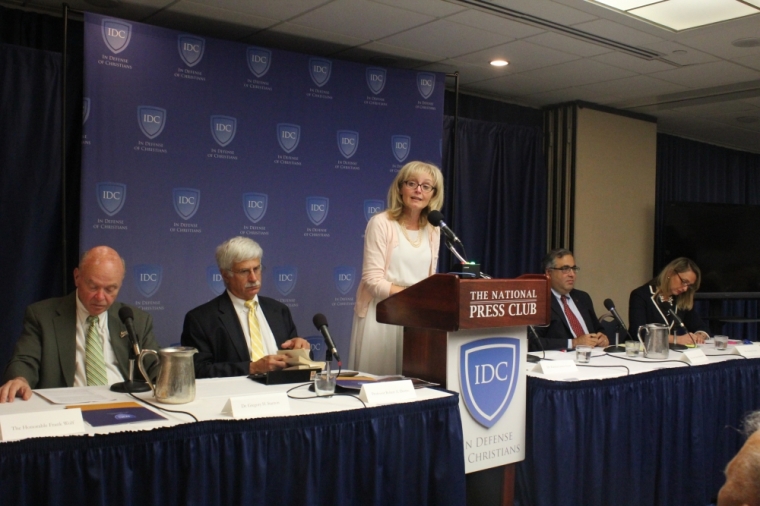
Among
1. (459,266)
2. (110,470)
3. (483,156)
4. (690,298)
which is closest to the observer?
(110,470)

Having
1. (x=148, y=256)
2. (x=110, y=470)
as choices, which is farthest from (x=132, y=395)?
(x=148, y=256)

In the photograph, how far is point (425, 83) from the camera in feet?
17.8

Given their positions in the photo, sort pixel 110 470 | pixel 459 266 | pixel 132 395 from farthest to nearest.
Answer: pixel 459 266 < pixel 132 395 < pixel 110 470

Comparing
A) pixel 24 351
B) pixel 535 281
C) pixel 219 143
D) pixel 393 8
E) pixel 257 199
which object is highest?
pixel 393 8

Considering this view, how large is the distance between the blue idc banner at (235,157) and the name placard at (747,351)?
2.43 meters

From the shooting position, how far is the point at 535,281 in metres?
2.64

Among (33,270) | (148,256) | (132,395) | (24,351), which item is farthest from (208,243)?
(132,395)

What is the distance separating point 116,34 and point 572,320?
9.98 feet

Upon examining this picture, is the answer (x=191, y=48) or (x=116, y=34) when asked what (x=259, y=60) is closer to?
(x=191, y=48)

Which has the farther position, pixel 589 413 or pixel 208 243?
pixel 208 243

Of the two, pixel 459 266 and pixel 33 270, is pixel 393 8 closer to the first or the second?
pixel 459 266

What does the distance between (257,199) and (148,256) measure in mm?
784

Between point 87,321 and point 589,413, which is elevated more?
point 87,321

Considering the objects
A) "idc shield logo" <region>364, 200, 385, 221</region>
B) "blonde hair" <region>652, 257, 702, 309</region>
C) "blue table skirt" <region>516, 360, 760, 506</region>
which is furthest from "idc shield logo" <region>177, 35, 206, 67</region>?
"blonde hair" <region>652, 257, 702, 309</region>
